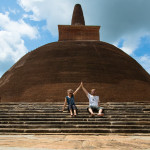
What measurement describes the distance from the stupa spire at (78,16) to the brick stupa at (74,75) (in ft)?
24.6

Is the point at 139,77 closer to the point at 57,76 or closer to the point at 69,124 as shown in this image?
the point at 57,76

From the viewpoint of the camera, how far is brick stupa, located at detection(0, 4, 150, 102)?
13.3m

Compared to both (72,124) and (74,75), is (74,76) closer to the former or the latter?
(74,75)

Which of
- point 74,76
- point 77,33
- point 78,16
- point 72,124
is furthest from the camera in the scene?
point 78,16

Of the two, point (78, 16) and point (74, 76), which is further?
point (78, 16)

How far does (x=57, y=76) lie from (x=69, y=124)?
9387 millimetres

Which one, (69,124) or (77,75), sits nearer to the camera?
(69,124)

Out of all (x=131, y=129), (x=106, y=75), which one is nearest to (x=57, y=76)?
(x=106, y=75)

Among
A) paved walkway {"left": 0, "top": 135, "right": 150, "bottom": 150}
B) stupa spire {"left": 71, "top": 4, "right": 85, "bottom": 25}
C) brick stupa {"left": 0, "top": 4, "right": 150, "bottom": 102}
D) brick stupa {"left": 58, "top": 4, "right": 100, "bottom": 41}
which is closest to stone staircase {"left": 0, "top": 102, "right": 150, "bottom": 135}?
paved walkway {"left": 0, "top": 135, "right": 150, "bottom": 150}

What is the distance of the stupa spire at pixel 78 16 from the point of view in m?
24.1

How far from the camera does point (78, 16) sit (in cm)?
2467

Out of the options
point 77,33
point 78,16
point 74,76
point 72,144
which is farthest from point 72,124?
point 78,16

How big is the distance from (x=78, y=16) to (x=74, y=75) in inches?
524

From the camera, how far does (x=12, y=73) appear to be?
1639 cm
